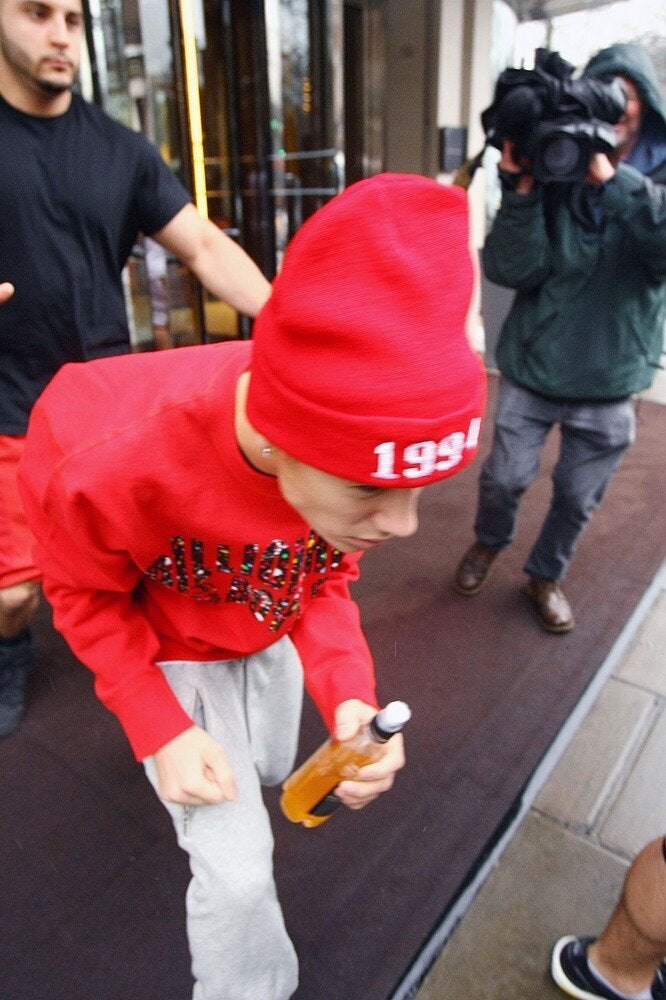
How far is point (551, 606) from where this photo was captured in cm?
295

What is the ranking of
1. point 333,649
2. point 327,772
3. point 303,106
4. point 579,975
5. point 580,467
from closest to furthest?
point 327,772
point 333,649
point 579,975
point 580,467
point 303,106

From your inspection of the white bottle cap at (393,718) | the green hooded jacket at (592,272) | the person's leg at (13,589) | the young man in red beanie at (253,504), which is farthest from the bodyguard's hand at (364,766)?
the green hooded jacket at (592,272)

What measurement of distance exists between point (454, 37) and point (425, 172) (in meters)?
1.02

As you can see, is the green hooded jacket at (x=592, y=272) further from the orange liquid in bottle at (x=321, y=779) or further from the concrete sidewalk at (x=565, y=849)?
the orange liquid in bottle at (x=321, y=779)

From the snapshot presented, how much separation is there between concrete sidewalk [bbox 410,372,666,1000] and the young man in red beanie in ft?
2.08

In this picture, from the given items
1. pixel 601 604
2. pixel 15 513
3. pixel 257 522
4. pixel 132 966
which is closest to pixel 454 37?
pixel 601 604

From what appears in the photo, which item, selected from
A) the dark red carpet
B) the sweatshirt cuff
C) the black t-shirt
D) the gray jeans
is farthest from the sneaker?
the black t-shirt

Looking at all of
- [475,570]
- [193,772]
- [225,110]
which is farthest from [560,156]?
[225,110]

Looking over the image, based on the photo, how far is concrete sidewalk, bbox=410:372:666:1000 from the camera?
5.66 feet

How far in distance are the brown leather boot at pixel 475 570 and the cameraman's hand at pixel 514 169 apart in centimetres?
140

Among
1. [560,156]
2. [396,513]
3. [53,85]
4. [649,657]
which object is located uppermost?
[53,85]

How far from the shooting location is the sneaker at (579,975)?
5.21 feet

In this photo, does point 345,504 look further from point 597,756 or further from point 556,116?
point 556,116

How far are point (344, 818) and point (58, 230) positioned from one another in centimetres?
179
